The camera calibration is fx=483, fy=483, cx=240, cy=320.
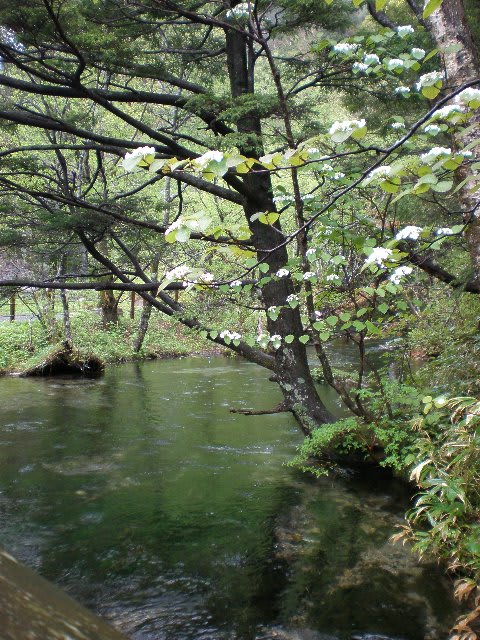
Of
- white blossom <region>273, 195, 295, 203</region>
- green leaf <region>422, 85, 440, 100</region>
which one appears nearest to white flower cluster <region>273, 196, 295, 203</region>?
white blossom <region>273, 195, 295, 203</region>

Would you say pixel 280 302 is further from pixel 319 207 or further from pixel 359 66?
pixel 359 66

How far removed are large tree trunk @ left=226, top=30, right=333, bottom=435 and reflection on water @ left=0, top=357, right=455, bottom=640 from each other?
856 millimetres

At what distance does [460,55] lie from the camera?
3.40m

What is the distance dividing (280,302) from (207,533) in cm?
266

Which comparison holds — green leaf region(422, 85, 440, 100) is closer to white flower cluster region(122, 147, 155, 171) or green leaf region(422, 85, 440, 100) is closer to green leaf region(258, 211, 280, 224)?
green leaf region(258, 211, 280, 224)

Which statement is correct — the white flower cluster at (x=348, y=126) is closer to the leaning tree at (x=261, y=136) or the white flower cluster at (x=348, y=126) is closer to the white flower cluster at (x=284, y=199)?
the leaning tree at (x=261, y=136)

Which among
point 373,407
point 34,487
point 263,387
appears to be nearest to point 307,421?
point 373,407

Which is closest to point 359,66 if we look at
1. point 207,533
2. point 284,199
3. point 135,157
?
point 284,199

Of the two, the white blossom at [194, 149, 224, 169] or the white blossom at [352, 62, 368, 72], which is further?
the white blossom at [352, 62, 368, 72]

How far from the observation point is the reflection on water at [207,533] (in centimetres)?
324

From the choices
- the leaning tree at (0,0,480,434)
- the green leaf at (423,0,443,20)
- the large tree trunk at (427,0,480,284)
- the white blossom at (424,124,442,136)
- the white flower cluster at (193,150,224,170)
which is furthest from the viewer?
the leaning tree at (0,0,480,434)

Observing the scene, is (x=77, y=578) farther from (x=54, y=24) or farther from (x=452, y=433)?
(x=54, y=24)

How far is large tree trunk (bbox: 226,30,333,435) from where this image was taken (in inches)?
222

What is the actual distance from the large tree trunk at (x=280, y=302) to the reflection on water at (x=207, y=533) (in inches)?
33.7
